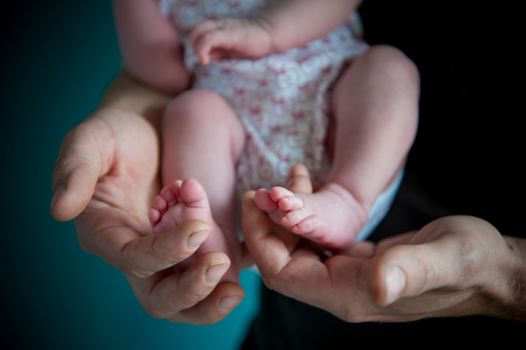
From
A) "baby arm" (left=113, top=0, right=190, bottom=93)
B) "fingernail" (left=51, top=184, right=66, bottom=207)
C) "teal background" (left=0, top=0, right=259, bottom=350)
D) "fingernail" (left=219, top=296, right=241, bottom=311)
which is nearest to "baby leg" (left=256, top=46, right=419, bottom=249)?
"fingernail" (left=219, top=296, right=241, bottom=311)

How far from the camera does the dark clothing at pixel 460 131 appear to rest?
70cm

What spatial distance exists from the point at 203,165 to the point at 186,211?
14 cm

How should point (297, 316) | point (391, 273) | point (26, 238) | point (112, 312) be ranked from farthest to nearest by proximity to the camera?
point (112, 312)
point (26, 238)
point (297, 316)
point (391, 273)

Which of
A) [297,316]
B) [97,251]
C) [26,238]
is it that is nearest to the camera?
[97,251]

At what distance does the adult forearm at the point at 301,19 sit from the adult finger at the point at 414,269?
1.50ft

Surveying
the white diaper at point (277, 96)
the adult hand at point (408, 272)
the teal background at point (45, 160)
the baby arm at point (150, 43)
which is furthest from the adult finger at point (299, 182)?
the teal background at point (45, 160)

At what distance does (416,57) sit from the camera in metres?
0.81

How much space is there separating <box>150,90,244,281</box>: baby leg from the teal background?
0.60 metres

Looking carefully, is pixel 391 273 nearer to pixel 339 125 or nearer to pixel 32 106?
pixel 339 125

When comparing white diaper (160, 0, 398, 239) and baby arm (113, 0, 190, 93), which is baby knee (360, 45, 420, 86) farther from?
baby arm (113, 0, 190, 93)

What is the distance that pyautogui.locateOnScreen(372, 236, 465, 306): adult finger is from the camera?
14.9 inches

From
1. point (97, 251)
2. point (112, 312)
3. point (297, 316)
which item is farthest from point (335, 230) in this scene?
point (112, 312)

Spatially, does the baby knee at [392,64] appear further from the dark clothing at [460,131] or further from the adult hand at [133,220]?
the adult hand at [133,220]

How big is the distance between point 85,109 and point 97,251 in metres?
0.80
